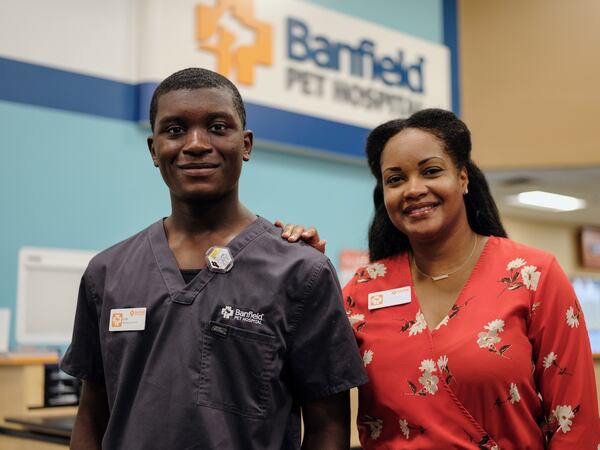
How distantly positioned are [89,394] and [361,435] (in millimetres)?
602

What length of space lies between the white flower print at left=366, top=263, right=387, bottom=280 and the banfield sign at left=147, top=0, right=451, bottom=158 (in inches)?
101

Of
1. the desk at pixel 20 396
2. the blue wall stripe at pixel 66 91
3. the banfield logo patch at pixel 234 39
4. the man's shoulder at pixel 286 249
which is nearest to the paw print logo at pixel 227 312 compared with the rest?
the man's shoulder at pixel 286 249

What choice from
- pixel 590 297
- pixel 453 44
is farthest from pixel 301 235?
pixel 590 297

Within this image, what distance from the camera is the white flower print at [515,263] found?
168 cm

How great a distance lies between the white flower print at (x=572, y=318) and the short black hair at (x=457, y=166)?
315mm

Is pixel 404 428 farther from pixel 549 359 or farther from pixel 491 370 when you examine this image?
pixel 549 359

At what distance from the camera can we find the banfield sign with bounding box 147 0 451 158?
14.2 feet

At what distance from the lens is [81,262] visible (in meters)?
3.79

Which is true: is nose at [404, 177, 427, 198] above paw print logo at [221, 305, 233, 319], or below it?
above

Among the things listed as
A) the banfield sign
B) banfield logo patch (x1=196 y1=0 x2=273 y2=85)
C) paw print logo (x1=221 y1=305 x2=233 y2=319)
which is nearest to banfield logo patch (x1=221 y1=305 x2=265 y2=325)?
paw print logo (x1=221 y1=305 x2=233 y2=319)

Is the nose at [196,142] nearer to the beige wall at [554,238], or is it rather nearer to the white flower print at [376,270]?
the white flower print at [376,270]

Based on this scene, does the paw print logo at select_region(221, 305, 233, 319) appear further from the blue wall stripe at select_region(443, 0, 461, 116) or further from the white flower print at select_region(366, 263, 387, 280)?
the blue wall stripe at select_region(443, 0, 461, 116)

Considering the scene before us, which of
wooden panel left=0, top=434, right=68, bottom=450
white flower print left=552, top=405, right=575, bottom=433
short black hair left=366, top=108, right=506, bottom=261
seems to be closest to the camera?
white flower print left=552, top=405, right=575, bottom=433

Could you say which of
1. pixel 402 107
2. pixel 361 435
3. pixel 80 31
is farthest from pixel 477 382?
pixel 402 107
